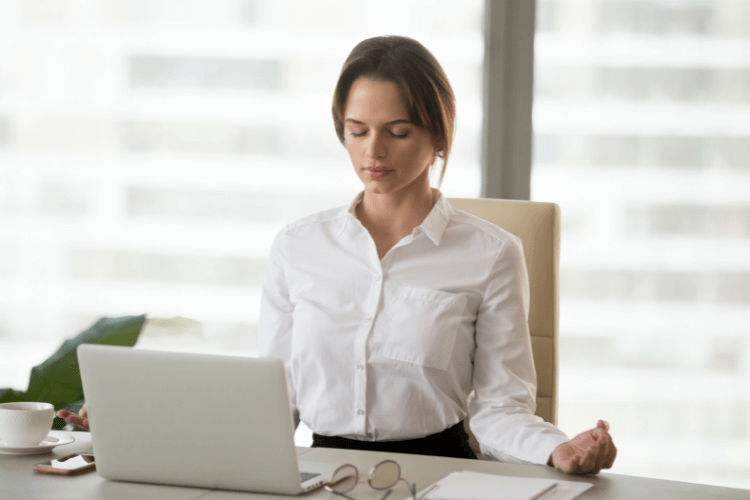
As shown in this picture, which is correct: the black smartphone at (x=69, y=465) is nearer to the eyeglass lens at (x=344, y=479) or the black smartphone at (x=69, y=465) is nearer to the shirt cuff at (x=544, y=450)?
the eyeglass lens at (x=344, y=479)

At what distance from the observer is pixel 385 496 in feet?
3.11

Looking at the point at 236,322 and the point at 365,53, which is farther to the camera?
the point at 236,322

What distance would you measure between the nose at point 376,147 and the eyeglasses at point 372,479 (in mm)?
593

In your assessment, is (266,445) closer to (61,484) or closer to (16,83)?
(61,484)

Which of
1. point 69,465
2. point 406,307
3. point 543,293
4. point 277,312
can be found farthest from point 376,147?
point 69,465

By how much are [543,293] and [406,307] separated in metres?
0.38

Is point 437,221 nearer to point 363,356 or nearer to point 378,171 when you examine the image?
point 378,171

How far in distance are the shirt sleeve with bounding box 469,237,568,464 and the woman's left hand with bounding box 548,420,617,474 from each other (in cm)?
15

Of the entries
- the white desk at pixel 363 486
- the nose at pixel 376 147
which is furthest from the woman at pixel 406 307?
the white desk at pixel 363 486

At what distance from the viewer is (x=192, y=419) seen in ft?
3.07

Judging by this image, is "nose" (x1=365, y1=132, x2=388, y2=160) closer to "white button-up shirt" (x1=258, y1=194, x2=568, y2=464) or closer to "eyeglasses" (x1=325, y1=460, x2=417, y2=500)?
"white button-up shirt" (x1=258, y1=194, x2=568, y2=464)

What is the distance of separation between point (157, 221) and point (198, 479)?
1.64 metres

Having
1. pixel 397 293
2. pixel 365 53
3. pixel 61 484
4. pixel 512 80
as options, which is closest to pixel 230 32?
pixel 512 80

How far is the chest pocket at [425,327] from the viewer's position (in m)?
1.38
